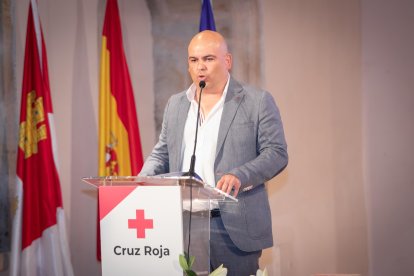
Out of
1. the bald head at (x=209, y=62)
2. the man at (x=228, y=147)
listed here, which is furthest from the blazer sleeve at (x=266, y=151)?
the bald head at (x=209, y=62)

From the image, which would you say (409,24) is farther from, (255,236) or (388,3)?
(255,236)

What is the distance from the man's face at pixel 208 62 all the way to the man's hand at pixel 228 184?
74cm

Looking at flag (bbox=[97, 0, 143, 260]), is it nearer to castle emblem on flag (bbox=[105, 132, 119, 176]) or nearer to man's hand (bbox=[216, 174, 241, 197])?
castle emblem on flag (bbox=[105, 132, 119, 176])

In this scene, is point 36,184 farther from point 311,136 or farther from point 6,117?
point 311,136

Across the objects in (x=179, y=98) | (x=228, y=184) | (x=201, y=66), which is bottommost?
(x=228, y=184)

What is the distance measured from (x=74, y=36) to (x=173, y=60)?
81 centimetres

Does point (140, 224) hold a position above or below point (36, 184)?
below

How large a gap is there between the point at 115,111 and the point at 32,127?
60cm

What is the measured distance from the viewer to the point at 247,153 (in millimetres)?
2645

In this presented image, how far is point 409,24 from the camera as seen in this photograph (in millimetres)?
4090

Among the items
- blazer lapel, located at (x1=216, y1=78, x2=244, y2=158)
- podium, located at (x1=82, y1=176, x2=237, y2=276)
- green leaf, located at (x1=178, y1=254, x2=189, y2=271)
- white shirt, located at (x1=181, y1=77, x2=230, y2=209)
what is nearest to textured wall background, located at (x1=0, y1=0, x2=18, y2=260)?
white shirt, located at (x1=181, y1=77, x2=230, y2=209)

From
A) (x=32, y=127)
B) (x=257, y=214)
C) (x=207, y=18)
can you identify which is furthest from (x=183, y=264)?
(x=207, y=18)

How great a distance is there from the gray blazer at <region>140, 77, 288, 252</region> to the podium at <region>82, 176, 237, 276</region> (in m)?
0.53

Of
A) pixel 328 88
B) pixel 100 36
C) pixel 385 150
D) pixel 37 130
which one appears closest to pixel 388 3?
pixel 328 88
